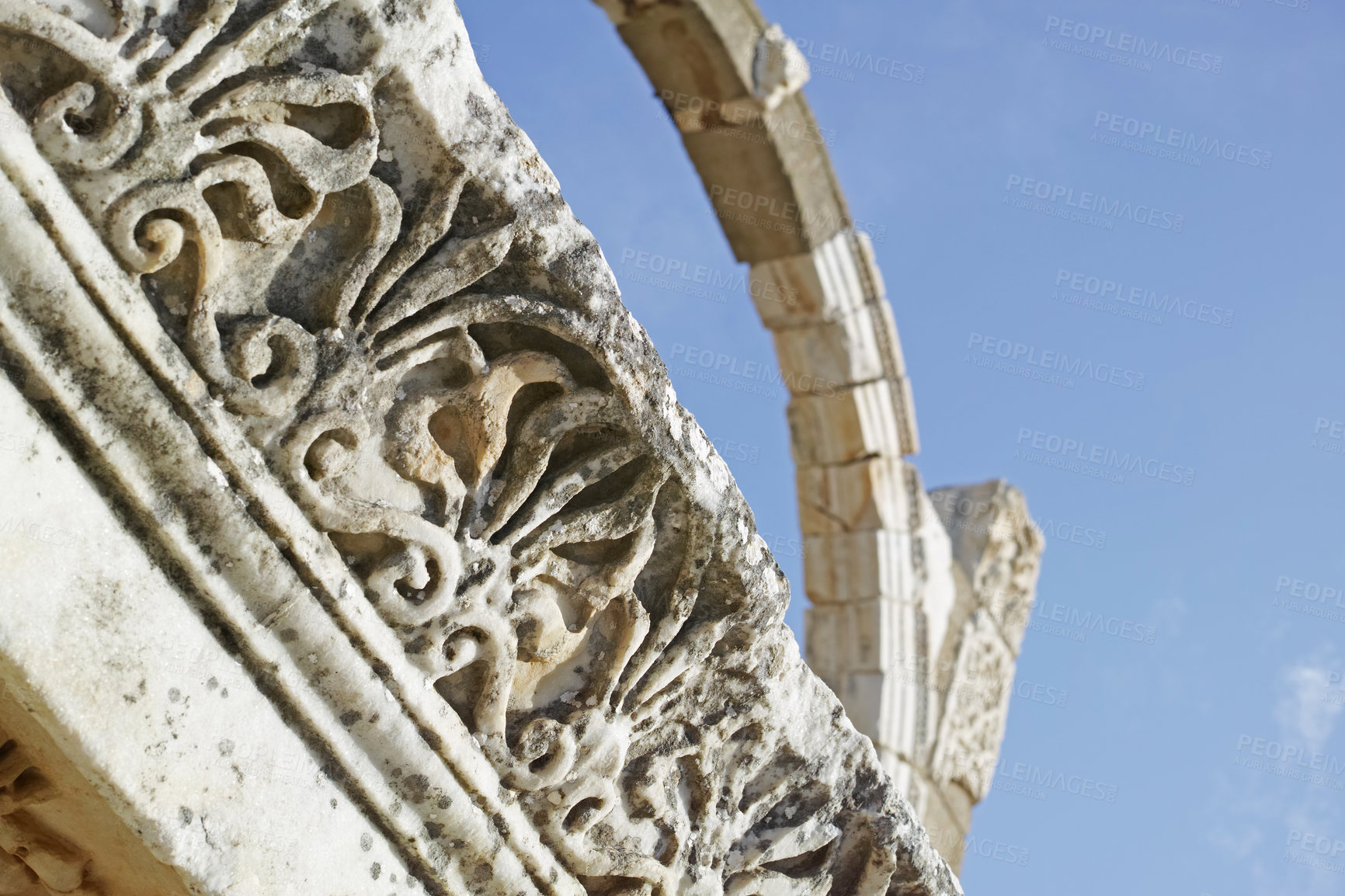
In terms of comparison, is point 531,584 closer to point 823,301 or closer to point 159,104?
point 159,104

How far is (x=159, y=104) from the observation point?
1478 mm

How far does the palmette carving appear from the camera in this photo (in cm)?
150

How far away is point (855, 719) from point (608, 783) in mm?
5025

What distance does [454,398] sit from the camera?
1778mm
